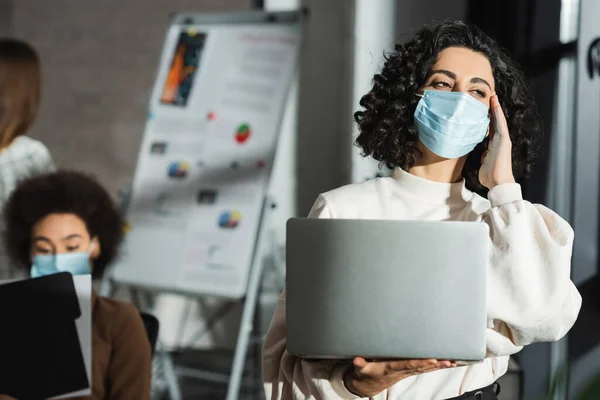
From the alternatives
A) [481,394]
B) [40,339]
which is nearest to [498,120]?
[481,394]

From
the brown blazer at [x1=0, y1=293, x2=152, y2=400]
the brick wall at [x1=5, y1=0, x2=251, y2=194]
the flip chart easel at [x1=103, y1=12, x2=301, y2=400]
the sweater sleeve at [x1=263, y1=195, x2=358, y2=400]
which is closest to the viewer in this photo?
the sweater sleeve at [x1=263, y1=195, x2=358, y2=400]

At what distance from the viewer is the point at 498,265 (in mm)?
1008

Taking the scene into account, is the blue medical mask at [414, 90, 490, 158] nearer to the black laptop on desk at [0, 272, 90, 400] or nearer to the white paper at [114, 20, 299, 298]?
the black laptop on desk at [0, 272, 90, 400]

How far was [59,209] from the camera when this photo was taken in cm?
191

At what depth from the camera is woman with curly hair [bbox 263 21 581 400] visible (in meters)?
1.00

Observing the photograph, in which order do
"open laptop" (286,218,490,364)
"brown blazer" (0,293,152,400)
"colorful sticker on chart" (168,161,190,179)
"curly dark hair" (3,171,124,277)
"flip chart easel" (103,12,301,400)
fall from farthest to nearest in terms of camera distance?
"colorful sticker on chart" (168,161,190,179) → "flip chart easel" (103,12,301,400) → "curly dark hair" (3,171,124,277) → "brown blazer" (0,293,152,400) → "open laptop" (286,218,490,364)

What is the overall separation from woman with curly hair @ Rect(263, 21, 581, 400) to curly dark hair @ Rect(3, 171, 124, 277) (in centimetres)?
96

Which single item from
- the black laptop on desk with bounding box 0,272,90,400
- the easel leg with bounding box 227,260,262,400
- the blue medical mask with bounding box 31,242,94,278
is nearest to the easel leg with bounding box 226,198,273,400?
the easel leg with bounding box 227,260,262,400

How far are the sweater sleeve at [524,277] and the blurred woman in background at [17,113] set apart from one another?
2.05 m

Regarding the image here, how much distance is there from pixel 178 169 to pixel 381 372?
216 centimetres

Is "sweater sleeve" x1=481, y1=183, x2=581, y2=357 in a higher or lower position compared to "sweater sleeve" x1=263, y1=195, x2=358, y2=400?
higher

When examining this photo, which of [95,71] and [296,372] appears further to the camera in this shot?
[95,71]

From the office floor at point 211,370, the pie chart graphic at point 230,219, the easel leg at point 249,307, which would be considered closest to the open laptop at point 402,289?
the easel leg at point 249,307

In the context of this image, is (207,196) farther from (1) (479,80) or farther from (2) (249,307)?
(1) (479,80)
